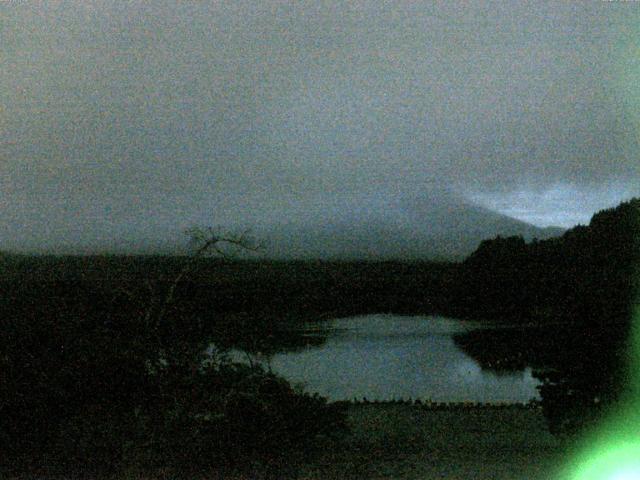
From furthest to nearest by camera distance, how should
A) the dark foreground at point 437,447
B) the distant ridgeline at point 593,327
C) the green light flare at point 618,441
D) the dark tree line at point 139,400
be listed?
the dark tree line at point 139,400
the distant ridgeline at point 593,327
the dark foreground at point 437,447
the green light flare at point 618,441

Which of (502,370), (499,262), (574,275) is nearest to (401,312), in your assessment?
(499,262)

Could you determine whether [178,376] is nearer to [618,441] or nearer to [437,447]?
[437,447]

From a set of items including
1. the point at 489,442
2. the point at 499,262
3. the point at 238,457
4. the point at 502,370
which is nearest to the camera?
the point at 238,457

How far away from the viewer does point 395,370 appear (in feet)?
60.7

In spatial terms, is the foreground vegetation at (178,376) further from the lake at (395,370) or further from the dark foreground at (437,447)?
the lake at (395,370)

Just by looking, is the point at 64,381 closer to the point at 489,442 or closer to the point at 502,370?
the point at 489,442

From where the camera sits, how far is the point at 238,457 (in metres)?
9.51

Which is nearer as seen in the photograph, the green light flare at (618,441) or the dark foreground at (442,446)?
A: the green light flare at (618,441)

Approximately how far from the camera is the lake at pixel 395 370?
1552 centimetres

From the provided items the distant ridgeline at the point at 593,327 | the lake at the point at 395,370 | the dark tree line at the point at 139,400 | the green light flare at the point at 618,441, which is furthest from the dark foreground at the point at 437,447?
the lake at the point at 395,370

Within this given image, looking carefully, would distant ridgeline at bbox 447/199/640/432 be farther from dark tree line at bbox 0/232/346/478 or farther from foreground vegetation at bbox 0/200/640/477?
dark tree line at bbox 0/232/346/478

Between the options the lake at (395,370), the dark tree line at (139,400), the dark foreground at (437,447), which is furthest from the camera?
the lake at (395,370)

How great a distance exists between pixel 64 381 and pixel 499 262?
2726cm

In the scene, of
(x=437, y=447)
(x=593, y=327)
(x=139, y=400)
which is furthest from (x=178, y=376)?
(x=593, y=327)
